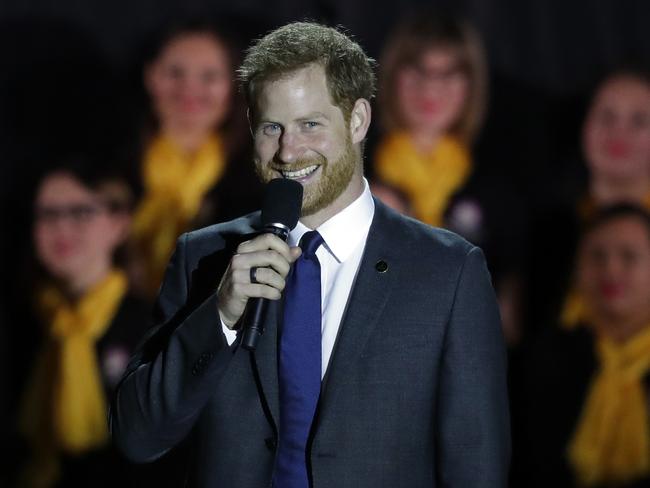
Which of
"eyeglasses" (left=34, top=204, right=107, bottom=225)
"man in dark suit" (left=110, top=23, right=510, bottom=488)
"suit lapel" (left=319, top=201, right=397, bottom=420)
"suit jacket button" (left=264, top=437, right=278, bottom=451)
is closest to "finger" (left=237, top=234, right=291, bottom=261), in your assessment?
"man in dark suit" (left=110, top=23, right=510, bottom=488)

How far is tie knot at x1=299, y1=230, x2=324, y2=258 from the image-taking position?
175 centimetres

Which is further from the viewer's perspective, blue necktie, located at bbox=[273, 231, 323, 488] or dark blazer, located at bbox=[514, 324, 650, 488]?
dark blazer, located at bbox=[514, 324, 650, 488]

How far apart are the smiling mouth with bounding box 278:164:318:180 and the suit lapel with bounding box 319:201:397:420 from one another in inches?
6.1

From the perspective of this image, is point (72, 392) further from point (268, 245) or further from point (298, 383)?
point (268, 245)

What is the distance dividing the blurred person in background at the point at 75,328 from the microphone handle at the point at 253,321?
274 cm

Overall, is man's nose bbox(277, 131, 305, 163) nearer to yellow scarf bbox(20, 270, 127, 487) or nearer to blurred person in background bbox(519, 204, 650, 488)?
blurred person in background bbox(519, 204, 650, 488)

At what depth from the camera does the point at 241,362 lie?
1734 mm

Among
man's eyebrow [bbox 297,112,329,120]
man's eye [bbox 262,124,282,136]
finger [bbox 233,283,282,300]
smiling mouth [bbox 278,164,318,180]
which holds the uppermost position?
man's eyebrow [bbox 297,112,329,120]

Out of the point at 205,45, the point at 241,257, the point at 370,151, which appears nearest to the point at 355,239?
the point at 241,257

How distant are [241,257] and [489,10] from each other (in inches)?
112

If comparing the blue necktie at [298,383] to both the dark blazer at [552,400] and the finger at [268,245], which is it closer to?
the finger at [268,245]

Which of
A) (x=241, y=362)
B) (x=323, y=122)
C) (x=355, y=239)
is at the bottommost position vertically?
(x=241, y=362)

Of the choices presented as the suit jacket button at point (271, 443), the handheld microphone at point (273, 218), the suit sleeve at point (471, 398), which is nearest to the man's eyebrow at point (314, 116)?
the handheld microphone at point (273, 218)

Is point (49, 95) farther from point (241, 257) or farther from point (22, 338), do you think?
point (241, 257)
